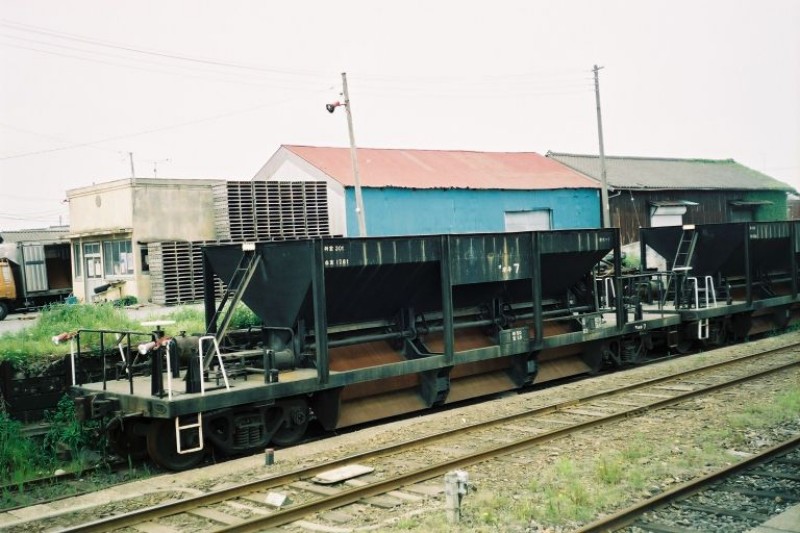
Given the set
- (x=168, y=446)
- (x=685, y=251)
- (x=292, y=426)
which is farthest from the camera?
(x=685, y=251)

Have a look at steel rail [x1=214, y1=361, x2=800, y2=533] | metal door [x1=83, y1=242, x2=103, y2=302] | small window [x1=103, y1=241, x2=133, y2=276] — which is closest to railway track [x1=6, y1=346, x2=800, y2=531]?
steel rail [x1=214, y1=361, x2=800, y2=533]

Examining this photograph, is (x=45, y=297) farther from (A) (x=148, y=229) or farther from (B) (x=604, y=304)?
(B) (x=604, y=304)

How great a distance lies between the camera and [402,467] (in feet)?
28.9

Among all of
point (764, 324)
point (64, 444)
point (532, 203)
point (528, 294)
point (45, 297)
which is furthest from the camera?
point (532, 203)

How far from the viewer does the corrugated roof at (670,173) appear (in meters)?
39.8

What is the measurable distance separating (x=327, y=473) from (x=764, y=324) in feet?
50.2

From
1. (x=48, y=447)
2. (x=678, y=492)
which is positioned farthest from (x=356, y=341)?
(x=678, y=492)

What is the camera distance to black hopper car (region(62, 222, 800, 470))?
375 inches

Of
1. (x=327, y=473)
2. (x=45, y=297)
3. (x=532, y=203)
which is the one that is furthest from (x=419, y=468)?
(x=532, y=203)

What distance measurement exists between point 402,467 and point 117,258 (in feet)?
64.2

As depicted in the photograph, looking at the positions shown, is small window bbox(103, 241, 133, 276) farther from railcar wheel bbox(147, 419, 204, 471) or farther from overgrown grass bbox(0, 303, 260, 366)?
railcar wheel bbox(147, 419, 204, 471)

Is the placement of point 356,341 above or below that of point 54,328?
below

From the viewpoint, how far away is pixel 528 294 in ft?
44.9

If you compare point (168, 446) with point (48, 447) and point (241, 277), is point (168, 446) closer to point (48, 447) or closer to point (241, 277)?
point (48, 447)
